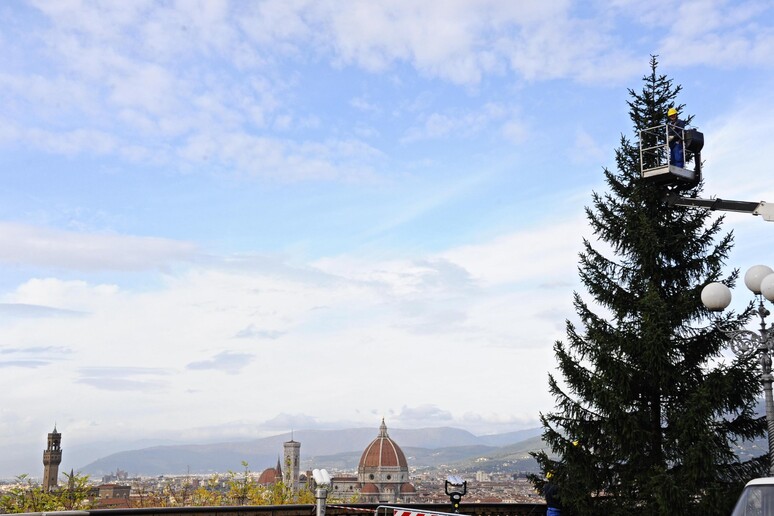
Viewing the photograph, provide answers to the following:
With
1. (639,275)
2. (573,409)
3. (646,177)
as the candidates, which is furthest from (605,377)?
(646,177)

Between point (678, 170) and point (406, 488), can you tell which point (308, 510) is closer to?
point (678, 170)

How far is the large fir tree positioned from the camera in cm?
1229

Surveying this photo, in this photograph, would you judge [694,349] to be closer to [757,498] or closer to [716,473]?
[716,473]

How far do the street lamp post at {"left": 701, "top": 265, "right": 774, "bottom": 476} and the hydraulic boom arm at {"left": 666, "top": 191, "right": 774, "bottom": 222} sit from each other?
385cm

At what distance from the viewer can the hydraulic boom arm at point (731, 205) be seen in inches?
524

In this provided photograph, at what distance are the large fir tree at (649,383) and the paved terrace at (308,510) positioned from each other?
955 mm

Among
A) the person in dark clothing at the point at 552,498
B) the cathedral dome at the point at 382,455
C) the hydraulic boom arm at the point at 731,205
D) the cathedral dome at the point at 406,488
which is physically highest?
the hydraulic boom arm at the point at 731,205

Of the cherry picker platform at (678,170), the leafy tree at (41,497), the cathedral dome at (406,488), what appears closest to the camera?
the cherry picker platform at (678,170)

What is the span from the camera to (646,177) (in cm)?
1388

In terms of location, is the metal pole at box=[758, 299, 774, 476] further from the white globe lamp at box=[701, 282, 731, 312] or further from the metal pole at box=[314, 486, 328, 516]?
the metal pole at box=[314, 486, 328, 516]

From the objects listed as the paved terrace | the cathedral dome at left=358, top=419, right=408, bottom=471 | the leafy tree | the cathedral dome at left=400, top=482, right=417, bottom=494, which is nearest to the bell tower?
the cathedral dome at left=358, top=419, right=408, bottom=471

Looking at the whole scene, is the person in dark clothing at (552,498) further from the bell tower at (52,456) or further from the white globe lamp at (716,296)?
the bell tower at (52,456)

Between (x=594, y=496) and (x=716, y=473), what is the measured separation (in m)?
2.41

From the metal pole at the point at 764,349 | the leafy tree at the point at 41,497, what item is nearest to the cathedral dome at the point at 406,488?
the leafy tree at the point at 41,497
